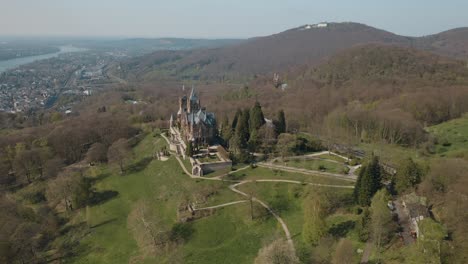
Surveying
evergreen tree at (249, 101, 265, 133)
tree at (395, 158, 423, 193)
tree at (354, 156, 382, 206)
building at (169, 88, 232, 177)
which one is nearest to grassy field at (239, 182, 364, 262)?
tree at (354, 156, 382, 206)

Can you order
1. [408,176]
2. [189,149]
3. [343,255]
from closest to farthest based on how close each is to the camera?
1. [343,255]
2. [408,176]
3. [189,149]

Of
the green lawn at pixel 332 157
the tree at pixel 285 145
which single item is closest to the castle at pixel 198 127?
the tree at pixel 285 145

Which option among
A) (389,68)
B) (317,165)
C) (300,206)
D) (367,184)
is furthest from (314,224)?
(389,68)

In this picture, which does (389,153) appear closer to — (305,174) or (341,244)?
(305,174)

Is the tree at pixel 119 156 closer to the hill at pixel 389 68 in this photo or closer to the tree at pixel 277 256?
the tree at pixel 277 256

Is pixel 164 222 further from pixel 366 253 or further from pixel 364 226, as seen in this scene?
pixel 366 253
